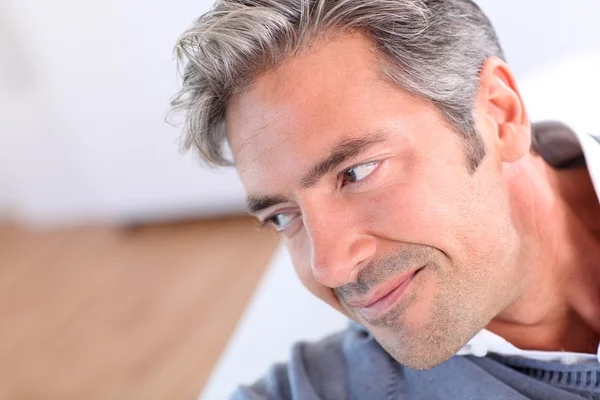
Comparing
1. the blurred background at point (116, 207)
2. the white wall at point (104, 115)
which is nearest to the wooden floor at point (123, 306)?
the blurred background at point (116, 207)

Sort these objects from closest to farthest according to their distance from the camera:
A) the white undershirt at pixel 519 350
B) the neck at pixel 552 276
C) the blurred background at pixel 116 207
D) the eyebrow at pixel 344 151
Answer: the eyebrow at pixel 344 151 < the white undershirt at pixel 519 350 < the neck at pixel 552 276 < the blurred background at pixel 116 207

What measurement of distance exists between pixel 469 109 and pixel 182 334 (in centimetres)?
189

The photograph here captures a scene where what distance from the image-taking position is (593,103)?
1527mm

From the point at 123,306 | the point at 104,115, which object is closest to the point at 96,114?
the point at 104,115

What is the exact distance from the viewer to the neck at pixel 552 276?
3.92 feet

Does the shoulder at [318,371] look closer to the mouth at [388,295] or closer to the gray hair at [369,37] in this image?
the mouth at [388,295]

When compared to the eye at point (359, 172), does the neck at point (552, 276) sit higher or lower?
lower

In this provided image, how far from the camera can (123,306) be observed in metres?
2.97

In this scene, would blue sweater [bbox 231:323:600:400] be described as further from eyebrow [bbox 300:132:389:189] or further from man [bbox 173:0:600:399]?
eyebrow [bbox 300:132:389:189]

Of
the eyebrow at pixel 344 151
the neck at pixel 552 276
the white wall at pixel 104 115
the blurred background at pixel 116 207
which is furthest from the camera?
the white wall at pixel 104 115

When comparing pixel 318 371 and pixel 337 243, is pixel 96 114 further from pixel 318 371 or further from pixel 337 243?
pixel 337 243

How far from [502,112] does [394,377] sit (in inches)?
19.2

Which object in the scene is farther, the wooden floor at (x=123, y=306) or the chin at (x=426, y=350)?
the wooden floor at (x=123, y=306)

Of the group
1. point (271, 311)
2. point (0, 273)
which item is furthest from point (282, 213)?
point (0, 273)
